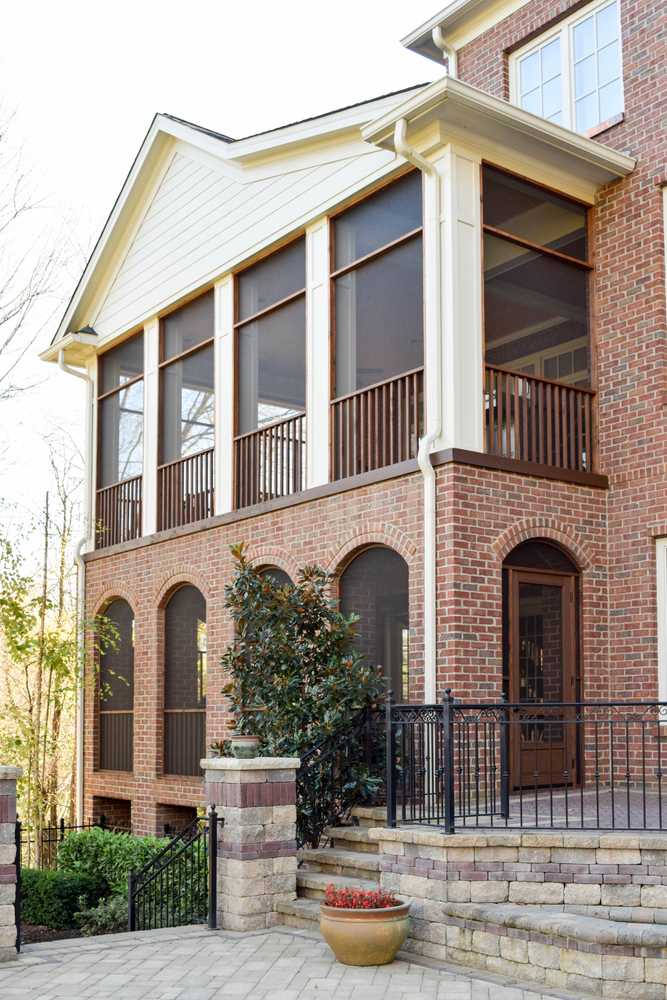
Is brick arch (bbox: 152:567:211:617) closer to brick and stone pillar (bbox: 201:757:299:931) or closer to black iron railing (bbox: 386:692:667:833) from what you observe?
black iron railing (bbox: 386:692:667:833)

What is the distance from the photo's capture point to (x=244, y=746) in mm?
9797

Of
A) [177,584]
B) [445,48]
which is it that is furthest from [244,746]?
[445,48]

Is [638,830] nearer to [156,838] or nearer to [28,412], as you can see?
[156,838]

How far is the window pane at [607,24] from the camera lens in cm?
1251

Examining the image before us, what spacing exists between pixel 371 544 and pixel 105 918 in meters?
5.07

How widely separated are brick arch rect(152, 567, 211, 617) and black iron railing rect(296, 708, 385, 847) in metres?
4.15

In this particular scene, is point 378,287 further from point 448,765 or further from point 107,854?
point 107,854

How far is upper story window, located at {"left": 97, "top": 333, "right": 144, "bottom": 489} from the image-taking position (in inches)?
653

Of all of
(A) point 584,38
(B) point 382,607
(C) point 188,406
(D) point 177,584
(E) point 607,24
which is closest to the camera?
(B) point 382,607

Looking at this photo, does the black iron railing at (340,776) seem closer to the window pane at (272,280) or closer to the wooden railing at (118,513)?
the window pane at (272,280)

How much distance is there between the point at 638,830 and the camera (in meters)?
8.05

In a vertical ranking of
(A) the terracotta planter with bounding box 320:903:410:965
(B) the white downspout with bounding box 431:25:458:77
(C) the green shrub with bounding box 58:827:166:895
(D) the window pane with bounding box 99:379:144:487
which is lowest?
(C) the green shrub with bounding box 58:827:166:895

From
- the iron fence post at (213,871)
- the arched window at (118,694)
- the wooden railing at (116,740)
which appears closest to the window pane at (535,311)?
the iron fence post at (213,871)

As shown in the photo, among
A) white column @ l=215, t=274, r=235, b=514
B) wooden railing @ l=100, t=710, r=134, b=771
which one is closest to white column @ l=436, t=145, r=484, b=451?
white column @ l=215, t=274, r=235, b=514
